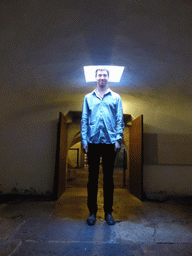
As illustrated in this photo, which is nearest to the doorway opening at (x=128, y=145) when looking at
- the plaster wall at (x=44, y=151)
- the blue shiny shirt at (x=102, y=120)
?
the plaster wall at (x=44, y=151)

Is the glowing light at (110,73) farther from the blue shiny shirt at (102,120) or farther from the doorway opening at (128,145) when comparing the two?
the doorway opening at (128,145)

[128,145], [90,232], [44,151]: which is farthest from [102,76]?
[128,145]

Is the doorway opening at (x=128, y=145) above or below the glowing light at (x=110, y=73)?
below

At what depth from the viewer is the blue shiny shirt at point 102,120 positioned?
7.55ft

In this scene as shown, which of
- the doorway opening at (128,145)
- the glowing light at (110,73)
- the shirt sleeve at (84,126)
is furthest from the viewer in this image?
the doorway opening at (128,145)

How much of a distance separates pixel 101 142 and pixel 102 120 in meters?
0.27

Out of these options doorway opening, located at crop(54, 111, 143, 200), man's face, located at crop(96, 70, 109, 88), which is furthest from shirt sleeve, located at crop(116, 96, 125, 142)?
doorway opening, located at crop(54, 111, 143, 200)

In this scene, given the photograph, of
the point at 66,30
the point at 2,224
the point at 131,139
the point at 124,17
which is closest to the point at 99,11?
the point at 124,17

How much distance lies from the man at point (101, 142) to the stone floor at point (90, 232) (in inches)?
11.4

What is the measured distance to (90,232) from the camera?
2043mm

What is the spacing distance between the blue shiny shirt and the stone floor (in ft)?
3.26

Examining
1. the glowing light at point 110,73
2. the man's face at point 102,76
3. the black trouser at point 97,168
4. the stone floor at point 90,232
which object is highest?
the glowing light at point 110,73

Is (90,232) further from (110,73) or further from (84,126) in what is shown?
(110,73)

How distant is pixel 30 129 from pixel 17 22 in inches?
120
